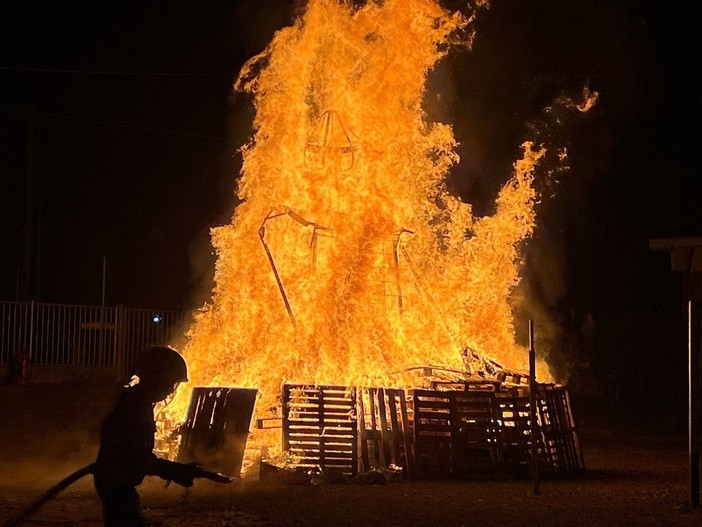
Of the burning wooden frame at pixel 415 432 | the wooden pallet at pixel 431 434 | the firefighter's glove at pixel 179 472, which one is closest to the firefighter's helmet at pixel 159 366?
the firefighter's glove at pixel 179 472

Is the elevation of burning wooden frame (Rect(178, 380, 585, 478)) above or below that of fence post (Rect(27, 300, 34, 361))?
below

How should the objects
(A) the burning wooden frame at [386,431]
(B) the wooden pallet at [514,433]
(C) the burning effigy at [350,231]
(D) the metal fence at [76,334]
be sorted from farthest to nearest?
(D) the metal fence at [76,334] → (C) the burning effigy at [350,231] → (B) the wooden pallet at [514,433] → (A) the burning wooden frame at [386,431]

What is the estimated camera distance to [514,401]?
13.6m

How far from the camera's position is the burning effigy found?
1457cm

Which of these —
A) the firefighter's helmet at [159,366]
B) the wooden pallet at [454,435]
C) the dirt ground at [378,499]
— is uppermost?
the firefighter's helmet at [159,366]

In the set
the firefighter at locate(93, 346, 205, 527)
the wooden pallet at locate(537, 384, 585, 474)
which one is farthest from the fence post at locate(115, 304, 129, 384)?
the firefighter at locate(93, 346, 205, 527)

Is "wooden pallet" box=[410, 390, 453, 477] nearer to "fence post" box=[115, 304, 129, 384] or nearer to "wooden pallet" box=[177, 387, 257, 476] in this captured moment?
"wooden pallet" box=[177, 387, 257, 476]

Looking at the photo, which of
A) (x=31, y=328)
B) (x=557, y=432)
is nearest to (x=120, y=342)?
(x=31, y=328)

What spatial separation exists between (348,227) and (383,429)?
3406 mm

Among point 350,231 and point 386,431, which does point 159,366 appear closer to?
point 386,431

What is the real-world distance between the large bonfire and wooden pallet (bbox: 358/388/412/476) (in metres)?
0.93

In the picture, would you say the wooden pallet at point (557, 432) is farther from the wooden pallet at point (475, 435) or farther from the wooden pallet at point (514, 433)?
the wooden pallet at point (475, 435)

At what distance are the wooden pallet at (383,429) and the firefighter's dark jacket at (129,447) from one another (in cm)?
863

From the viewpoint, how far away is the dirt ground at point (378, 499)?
31.6ft
